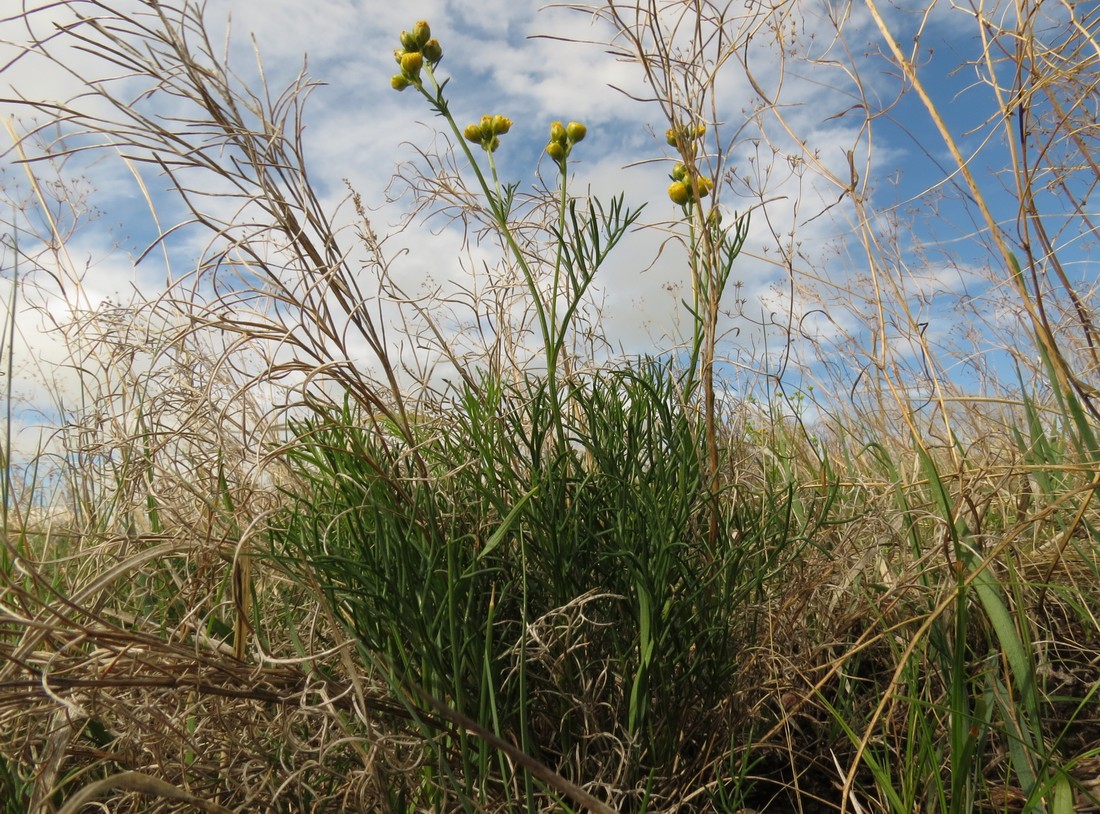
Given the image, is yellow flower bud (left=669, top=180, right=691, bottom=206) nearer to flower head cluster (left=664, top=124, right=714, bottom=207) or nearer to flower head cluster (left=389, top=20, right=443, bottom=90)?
flower head cluster (left=664, top=124, right=714, bottom=207)

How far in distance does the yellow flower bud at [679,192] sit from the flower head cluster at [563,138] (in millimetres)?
194

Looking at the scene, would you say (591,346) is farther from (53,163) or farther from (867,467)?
(867,467)

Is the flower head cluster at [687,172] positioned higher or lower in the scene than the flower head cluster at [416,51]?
lower

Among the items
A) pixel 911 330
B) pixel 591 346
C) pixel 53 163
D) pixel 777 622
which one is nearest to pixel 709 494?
pixel 777 622

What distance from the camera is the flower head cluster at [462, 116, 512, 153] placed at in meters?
1.50

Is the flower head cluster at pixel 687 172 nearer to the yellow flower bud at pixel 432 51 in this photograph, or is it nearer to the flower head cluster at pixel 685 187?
the flower head cluster at pixel 685 187

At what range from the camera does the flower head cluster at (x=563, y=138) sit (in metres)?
1.47

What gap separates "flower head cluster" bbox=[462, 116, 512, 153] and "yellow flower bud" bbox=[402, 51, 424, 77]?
0.14 metres

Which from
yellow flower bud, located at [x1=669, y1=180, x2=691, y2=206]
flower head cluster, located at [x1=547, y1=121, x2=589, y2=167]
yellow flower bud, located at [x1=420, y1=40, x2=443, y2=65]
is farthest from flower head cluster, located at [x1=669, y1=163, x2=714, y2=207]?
yellow flower bud, located at [x1=420, y1=40, x2=443, y2=65]

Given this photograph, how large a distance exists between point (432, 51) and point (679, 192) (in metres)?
0.53

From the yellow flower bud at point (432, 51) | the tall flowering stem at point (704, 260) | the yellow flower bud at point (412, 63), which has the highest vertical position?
the yellow flower bud at point (432, 51)

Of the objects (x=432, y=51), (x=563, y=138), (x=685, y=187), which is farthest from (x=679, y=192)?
(x=432, y=51)

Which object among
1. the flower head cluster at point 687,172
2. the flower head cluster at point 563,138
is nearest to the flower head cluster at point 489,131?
the flower head cluster at point 563,138

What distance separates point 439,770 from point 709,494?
598mm
